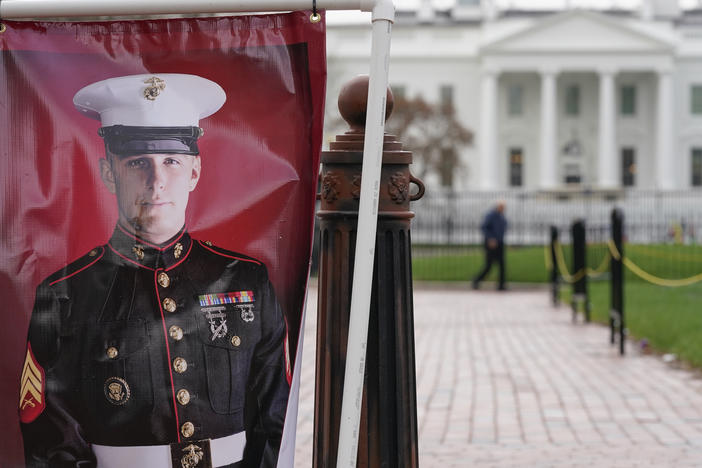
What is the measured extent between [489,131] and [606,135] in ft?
24.7

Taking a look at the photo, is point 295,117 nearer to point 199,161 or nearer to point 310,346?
point 199,161

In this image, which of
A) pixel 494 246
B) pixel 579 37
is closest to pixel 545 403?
pixel 494 246

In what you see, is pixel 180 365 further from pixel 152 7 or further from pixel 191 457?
pixel 152 7

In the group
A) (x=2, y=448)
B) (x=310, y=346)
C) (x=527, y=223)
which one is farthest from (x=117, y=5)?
(x=527, y=223)

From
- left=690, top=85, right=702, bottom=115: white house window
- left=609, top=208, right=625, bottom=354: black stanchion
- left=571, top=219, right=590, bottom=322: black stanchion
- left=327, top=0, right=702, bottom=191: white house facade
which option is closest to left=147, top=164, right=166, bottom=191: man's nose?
left=609, top=208, right=625, bottom=354: black stanchion

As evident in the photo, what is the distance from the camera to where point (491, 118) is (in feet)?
216

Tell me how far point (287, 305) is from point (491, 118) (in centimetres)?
6444

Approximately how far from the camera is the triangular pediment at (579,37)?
210 feet

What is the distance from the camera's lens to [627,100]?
224ft

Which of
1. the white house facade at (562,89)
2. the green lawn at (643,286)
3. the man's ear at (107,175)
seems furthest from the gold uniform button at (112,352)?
the white house facade at (562,89)

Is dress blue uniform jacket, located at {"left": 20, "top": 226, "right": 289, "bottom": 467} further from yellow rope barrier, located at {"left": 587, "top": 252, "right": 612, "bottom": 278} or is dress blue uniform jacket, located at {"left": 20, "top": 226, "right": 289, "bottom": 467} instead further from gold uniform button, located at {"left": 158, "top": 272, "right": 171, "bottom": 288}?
yellow rope barrier, located at {"left": 587, "top": 252, "right": 612, "bottom": 278}

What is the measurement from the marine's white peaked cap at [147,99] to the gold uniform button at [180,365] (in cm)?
60

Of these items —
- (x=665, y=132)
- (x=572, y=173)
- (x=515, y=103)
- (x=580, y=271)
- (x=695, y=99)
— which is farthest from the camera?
(x=515, y=103)

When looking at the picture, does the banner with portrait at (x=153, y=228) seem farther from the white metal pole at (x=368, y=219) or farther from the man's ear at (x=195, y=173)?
the white metal pole at (x=368, y=219)
